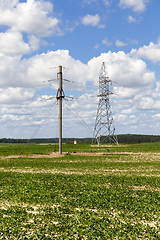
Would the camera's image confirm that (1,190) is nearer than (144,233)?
No

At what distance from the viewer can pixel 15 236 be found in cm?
967

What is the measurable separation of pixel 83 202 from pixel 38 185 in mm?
5903

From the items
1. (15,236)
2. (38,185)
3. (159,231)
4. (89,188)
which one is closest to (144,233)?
(159,231)

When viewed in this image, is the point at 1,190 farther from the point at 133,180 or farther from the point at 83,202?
the point at 133,180

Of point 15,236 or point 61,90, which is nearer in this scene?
point 15,236

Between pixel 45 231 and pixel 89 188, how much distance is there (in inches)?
311

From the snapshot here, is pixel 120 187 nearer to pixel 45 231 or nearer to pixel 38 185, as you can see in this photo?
pixel 38 185

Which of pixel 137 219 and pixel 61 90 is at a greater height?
pixel 61 90

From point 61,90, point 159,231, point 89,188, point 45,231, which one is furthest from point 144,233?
point 61,90

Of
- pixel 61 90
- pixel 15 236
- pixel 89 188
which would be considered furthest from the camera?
pixel 61 90

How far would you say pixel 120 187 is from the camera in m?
18.1

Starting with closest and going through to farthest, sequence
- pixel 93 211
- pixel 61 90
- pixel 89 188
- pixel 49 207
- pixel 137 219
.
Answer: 1. pixel 137 219
2. pixel 93 211
3. pixel 49 207
4. pixel 89 188
5. pixel 61 90

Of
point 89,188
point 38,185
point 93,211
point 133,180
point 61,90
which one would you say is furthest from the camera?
point 61,90

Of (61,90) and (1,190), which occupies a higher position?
(61,90)
